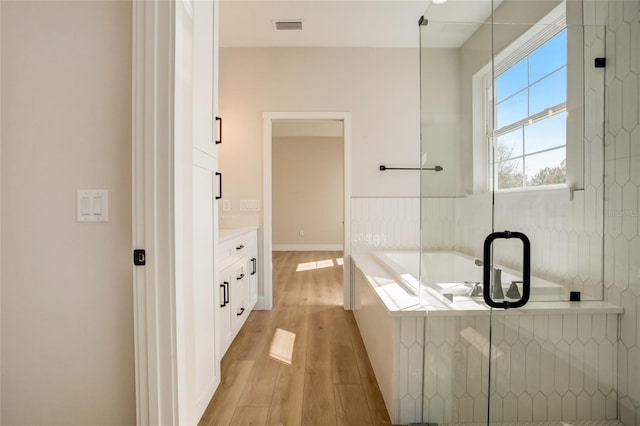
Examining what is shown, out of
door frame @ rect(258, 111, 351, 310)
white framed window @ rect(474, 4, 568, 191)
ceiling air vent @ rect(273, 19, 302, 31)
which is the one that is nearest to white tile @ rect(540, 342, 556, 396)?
white framed window @ rect(474, 4, 568, 191)

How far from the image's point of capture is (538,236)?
134 cm

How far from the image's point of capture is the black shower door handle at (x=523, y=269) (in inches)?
50.7

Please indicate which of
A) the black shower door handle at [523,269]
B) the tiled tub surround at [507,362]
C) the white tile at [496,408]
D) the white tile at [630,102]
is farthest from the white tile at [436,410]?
the white tile at [630,102]

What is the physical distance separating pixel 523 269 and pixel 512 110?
685mm

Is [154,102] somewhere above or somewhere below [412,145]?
below

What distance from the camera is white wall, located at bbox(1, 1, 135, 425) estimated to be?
106 cm

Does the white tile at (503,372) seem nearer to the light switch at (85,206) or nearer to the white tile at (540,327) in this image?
the white tile at (540,327)

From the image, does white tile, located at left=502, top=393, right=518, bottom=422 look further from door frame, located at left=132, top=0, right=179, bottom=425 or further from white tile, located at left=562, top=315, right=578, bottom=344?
door frame, located at left=132, top=0, right=179, bottom=425

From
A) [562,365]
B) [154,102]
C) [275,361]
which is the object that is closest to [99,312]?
[154,102]

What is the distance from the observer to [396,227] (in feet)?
11.5

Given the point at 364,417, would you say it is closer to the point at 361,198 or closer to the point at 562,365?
the point at 562,365

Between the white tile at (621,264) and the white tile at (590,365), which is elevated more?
the white tile at (621,264)

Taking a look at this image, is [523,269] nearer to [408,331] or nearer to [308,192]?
[408,331]

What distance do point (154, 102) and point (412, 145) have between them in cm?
294
